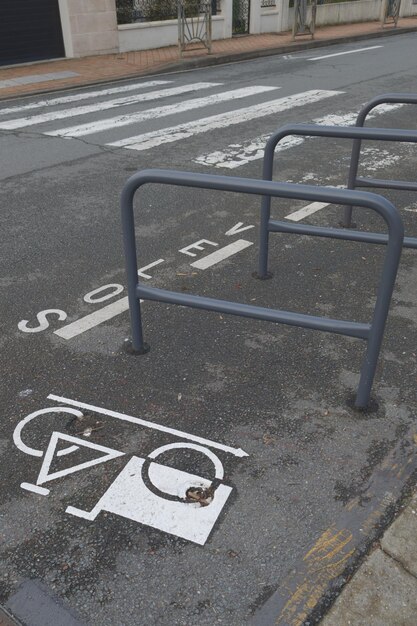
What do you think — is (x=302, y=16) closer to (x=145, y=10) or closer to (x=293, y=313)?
(x=145, y=10)

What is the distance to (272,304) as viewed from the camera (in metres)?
4.20

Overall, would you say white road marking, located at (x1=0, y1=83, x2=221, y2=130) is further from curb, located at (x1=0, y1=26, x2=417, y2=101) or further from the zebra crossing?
→ curb, located at (x1=0, y1=26, x2=417, y2=101)

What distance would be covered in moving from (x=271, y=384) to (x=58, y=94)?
1050 centimetres

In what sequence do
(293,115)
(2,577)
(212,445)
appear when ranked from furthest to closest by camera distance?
(293,115), (212,445), (2,577)

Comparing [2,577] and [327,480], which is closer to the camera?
[2,577]

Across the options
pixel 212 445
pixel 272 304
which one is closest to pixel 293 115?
pixel 272 304

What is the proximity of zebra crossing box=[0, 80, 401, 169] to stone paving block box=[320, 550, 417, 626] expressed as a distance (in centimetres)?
561

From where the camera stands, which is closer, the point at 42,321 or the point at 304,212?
the point at 42,321

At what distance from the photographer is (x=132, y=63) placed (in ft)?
49.5

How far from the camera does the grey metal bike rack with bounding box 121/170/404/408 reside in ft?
8.80

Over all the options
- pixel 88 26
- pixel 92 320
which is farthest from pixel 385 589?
pixel 88 26

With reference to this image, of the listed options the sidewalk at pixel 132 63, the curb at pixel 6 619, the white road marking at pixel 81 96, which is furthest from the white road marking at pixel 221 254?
the sidewalk at pixel 132 63

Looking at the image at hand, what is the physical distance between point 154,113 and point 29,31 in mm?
7156

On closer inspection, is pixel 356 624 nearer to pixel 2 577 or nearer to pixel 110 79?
pixel 2 577
